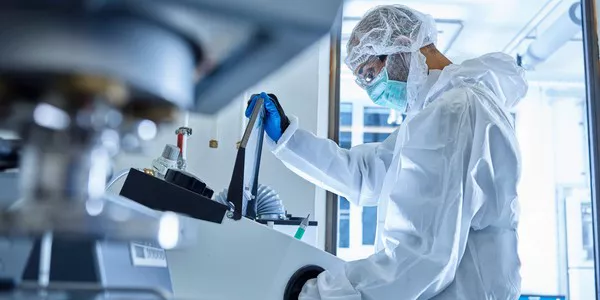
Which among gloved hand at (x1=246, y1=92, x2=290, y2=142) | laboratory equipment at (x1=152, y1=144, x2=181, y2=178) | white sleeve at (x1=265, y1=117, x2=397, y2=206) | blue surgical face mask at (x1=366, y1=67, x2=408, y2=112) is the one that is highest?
blue surgical face mask at (x1=366, y1=67, x2=408, y2=112)

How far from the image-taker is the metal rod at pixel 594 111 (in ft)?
8.34

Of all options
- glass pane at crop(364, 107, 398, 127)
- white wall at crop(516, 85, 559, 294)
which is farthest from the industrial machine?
white wall at crop(516, 85, 559, 294)

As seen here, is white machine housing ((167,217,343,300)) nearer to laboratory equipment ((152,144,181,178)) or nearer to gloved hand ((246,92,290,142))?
laboratory equipment ((152,144,181,178))

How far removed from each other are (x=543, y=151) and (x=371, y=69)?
3.05 meters

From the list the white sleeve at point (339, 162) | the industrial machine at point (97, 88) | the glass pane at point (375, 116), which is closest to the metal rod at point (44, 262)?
the industrial machine at point (97, 88)

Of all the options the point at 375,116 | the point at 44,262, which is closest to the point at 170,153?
the point at 44,262

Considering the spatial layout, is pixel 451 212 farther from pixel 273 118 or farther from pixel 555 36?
pixel 555 36

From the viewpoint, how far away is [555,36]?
3133 millimetres

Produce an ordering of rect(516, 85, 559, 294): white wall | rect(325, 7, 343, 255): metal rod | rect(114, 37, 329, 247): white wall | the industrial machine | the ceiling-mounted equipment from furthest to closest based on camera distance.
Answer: rect(516, 85, 559, 294): white wall → the ceiling-mounted equipment → rect(325, 7, 343, 255): metal rod → rect(114, 37, 329, 247): white wall → the industrial machine

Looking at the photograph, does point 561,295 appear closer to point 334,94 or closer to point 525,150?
point 525,150

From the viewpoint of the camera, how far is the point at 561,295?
3.75m

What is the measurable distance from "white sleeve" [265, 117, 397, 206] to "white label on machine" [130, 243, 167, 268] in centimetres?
93

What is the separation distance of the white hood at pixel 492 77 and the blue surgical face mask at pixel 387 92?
11 centimetres

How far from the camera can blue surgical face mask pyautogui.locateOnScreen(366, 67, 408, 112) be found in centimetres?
144
